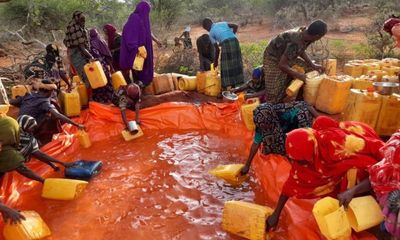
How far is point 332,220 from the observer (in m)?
2.37

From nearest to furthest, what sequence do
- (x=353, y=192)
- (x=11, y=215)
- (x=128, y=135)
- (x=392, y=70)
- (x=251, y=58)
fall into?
(x=353, y=192), (x=11, y=215), (x=392, y=70), (x=128, y=135), (x=251, y=58)

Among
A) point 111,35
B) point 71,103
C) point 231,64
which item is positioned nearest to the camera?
point 71,103

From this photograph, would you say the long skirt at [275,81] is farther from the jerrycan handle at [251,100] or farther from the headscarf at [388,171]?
the headscarf at [388,171]

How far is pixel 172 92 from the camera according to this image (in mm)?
6164

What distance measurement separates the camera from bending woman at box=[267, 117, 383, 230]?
236 cm

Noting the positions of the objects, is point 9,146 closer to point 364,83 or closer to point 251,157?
point 251,157

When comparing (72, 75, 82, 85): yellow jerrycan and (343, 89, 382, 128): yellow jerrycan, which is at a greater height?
(343, 89, 382, 128): yellow jerrycan

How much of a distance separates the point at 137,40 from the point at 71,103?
1.48 metres

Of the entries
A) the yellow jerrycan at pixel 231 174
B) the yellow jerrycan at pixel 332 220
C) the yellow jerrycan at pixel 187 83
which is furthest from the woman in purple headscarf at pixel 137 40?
the yellow jerrycan at pixel 332 220

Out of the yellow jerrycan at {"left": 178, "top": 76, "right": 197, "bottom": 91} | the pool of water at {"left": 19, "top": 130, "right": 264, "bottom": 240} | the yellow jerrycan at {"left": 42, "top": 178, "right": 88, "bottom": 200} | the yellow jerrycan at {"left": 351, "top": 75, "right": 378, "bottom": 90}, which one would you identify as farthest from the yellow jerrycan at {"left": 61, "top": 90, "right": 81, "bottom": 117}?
the yellow jerrycan at {"left": 351, "top": 75, "right": 378, "bottom": 90}

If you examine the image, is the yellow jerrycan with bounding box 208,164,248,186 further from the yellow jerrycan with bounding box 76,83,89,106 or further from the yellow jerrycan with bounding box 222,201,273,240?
the yellow jerrycan with bounding box 76,83,89,106

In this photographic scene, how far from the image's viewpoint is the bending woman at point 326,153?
2359 mm

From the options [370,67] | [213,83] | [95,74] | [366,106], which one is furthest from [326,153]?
[95,74]

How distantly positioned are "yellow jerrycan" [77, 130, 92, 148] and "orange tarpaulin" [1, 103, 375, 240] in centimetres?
10
